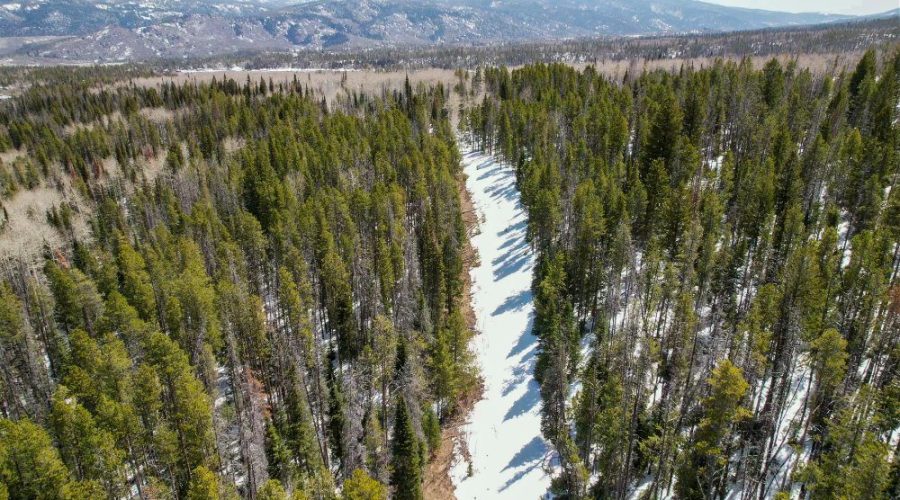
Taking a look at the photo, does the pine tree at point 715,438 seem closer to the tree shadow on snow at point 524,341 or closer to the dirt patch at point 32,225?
the tree shadow on snow at point 524,341

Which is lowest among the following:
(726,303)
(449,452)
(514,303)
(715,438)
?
(449,452)

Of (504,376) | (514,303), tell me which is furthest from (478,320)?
(504,376)

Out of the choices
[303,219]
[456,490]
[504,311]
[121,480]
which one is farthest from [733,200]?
[121,480]

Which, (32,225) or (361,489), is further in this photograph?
(32,225)

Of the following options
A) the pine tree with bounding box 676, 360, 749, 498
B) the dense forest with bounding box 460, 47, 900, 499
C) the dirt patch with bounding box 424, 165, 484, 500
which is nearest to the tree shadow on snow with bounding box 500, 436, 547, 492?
the dense forest with bounding box 460, 47, 900, 499

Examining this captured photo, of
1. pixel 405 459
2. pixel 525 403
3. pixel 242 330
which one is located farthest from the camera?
pixel 525 403

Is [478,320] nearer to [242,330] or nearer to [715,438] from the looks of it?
[242,330]
